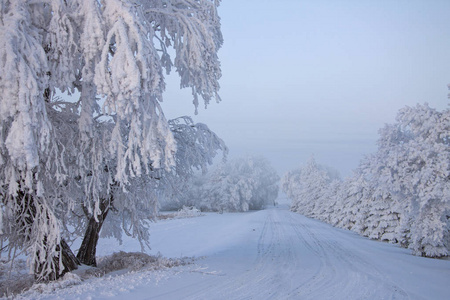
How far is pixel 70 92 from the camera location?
7.16 metres

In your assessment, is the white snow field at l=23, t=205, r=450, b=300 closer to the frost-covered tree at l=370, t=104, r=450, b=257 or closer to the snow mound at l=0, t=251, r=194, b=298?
the snow mound at l=0, t=251, r=194, b=298

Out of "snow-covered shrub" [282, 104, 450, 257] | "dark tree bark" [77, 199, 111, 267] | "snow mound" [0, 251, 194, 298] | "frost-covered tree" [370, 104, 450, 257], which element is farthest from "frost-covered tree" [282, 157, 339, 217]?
"dark tree bark" [77, 199, 111, 267]

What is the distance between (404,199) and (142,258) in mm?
11193

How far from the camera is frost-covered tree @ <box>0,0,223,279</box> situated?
17.0 feet

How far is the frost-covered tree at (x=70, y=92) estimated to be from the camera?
5.19m

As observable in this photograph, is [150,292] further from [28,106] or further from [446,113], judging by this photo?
[446,113]

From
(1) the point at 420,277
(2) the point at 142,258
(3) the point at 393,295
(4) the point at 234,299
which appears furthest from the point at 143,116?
(1) the point at 420,277

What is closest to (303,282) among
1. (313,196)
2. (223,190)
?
(313,196)

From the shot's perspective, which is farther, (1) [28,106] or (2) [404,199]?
(2) [404,199]

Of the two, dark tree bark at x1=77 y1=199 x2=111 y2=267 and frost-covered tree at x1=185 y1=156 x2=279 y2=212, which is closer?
dark tree bark at x1=77 y1=199 x2=111 y2=267

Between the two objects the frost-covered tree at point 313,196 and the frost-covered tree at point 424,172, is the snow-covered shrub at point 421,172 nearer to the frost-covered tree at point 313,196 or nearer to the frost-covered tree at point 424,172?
the frost-covered tree at point 424,172

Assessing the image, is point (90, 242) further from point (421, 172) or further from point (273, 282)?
point (421, 172)

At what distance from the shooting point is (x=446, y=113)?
1389cm

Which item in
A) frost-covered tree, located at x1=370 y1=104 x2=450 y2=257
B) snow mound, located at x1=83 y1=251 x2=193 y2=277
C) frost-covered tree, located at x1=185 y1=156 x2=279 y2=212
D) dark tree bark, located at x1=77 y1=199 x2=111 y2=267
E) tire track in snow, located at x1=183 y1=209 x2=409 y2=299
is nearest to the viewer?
tire track in snow, located at x1=183 y1=209 x2=409 y2=299
